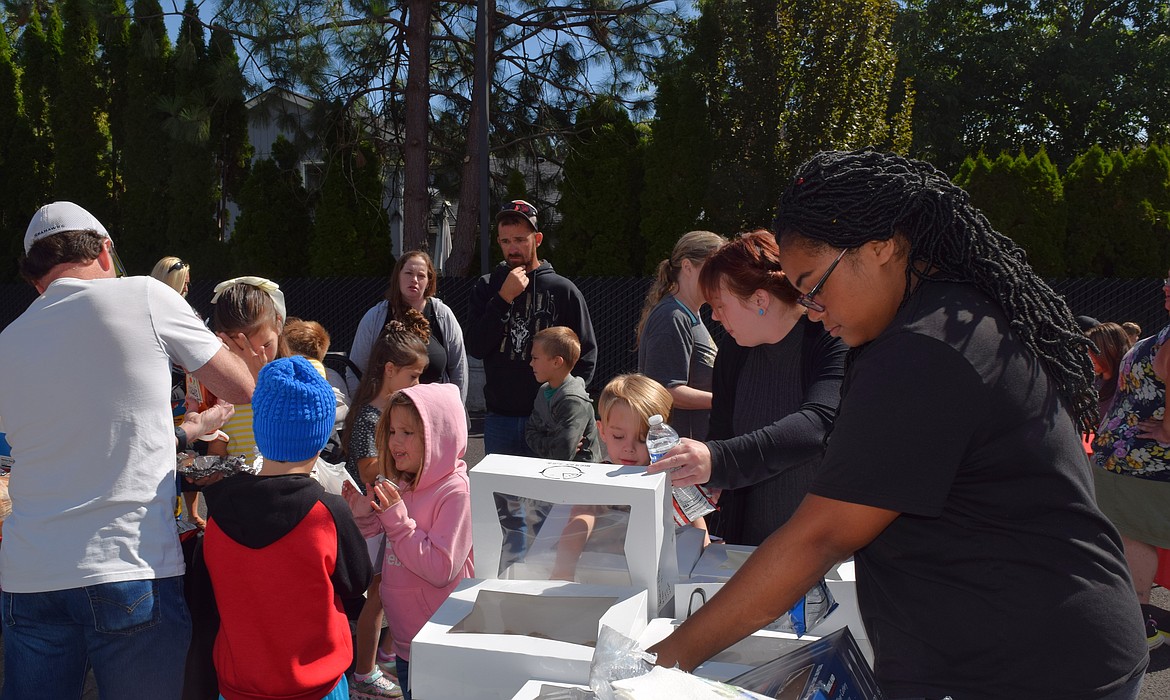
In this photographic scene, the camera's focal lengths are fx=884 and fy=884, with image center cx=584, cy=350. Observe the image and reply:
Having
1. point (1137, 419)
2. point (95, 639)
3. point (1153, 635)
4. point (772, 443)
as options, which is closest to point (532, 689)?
point (772, 443)

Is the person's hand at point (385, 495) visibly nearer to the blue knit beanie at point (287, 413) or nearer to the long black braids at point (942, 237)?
the blue knit beanie at point (287, 413)

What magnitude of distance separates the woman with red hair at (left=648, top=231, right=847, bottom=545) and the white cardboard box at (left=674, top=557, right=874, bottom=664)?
33 centimetres

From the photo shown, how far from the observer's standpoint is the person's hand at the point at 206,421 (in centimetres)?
266

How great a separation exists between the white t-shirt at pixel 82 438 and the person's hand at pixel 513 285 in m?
2.48

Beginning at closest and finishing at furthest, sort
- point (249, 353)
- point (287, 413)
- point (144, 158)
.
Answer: point (287, 413) → point (249, 353) → point (144, 158)

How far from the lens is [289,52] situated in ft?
38.1

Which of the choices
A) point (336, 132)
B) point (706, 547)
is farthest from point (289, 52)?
point (706, 547)

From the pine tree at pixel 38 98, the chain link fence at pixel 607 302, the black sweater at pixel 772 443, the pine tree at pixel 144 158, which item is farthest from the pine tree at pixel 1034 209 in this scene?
the pine tree at pixel 38 98

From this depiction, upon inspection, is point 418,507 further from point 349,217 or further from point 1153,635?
point 349,217

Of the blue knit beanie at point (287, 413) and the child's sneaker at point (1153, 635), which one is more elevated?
the blue knit beanie at point (287, 413)

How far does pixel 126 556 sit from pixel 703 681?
4.83 feet

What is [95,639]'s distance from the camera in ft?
6.69

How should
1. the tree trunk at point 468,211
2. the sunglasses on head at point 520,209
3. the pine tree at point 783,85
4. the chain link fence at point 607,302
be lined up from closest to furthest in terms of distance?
the sunglasses on head at point 520,209
the chain link fence at point 607,302
the pine tree at point 783,85
the tree trunk at point 468,211

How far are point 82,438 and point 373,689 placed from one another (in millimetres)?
1805
